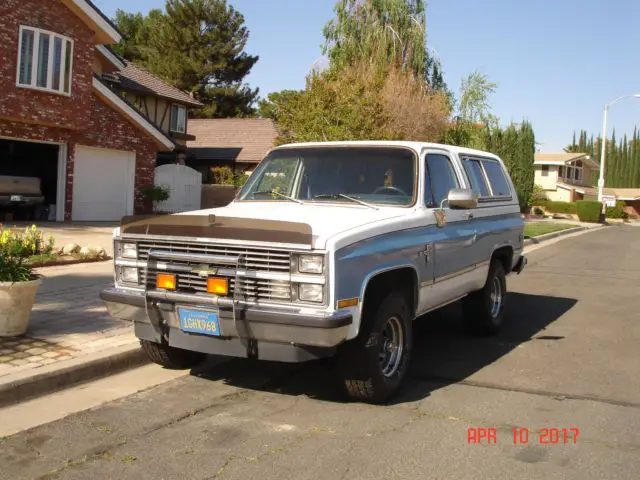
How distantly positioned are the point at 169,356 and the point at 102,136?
15.5 m

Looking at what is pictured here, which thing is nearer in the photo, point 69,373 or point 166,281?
point 166,281

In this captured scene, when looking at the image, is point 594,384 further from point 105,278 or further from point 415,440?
point 105,278

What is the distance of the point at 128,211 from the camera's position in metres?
21.1

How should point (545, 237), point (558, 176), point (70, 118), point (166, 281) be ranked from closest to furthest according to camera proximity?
point (166, 281)
point (70, 118)
point (545, 237)
point (558, 176)

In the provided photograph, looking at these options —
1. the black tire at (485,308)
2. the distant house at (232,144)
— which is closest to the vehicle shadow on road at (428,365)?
the black tire at (485,308)

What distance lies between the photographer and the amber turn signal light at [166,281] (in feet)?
16.0

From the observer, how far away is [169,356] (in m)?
5.78

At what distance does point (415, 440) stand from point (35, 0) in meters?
16.3

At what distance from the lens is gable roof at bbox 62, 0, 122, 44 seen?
1734cm

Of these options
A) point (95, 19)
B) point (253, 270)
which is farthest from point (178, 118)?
point (253, 270)

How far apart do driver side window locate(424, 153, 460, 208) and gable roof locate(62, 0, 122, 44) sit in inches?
560

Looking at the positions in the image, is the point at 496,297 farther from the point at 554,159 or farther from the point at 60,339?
the point at 554,159

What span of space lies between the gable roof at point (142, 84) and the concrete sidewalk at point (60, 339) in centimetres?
1966

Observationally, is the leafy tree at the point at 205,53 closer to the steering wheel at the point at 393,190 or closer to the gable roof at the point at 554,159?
the gable roof at the point at 554,159
